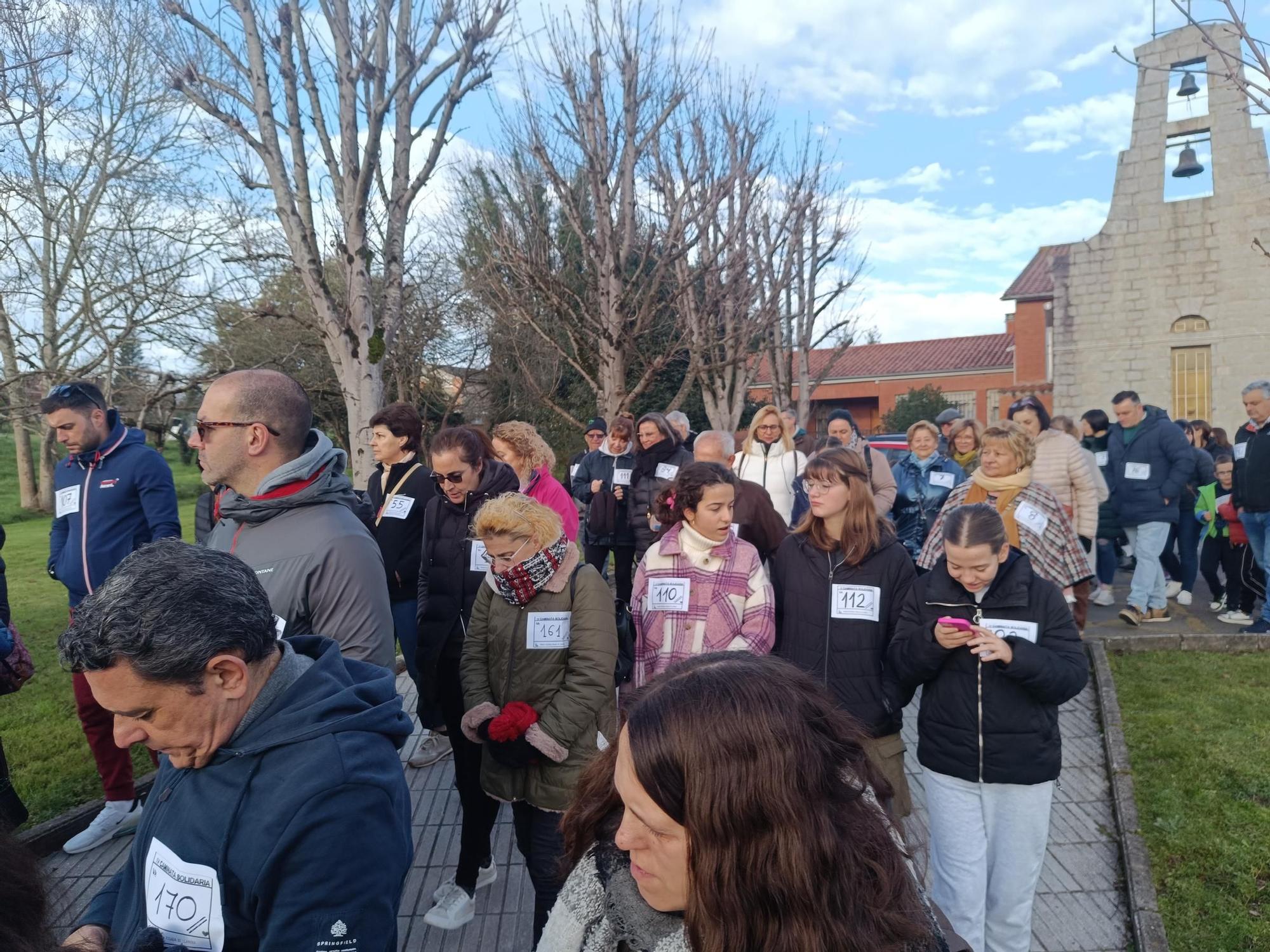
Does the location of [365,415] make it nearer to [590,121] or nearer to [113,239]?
[590,121]

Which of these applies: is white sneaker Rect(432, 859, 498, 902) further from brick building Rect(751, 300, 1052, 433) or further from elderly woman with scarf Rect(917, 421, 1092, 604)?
brick building Rect(751, 300, 1052, 433)

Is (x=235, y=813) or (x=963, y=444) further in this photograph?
(x=963, y=444)

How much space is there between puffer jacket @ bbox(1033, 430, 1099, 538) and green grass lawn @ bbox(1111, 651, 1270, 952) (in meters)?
1.30

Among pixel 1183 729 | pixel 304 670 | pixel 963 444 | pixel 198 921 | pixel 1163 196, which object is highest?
pixel 1163 196

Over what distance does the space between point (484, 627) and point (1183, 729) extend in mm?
4889

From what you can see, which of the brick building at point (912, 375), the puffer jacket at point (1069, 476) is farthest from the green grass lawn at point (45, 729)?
the brick building at point (912, 375)

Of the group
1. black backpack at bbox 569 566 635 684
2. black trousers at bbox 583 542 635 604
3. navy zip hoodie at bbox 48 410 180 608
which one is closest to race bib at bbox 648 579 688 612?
black backpack at bbox 569 566 635 684

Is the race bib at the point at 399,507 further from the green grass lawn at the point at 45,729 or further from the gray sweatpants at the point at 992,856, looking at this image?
the gray sweatpants at the point at 992,856

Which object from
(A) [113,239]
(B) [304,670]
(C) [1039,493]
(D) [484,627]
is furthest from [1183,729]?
(A) [113,239]

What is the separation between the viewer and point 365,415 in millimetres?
8312

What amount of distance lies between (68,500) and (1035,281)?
43171 mm

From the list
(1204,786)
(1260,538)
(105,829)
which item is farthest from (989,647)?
(1260,538)

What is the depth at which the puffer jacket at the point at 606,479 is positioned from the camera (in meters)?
8.13

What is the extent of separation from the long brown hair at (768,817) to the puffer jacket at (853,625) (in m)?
2.15
